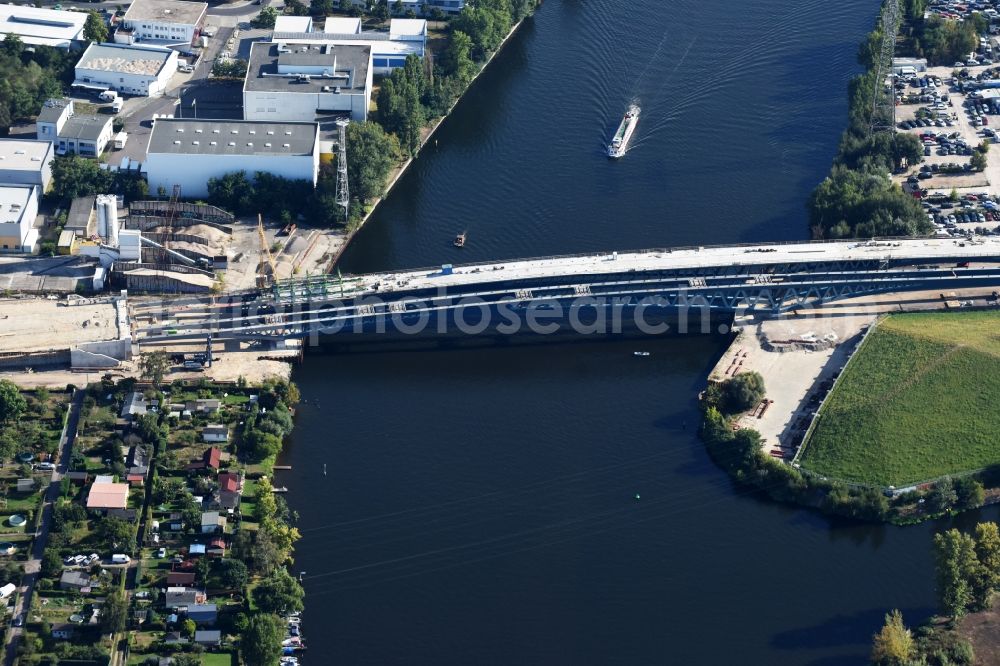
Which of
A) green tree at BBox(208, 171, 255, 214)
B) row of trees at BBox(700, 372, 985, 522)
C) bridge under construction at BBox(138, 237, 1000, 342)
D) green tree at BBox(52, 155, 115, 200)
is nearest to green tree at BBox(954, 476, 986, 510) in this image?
row of trees at BBox(700, 372, 985, 522)

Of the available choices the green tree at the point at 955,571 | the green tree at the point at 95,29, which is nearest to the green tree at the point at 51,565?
the green tree at the point at 955,571

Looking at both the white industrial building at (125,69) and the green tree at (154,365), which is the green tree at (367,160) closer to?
the white industrial building at (125,69)

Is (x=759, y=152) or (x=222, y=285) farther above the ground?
(x=759, y=152)

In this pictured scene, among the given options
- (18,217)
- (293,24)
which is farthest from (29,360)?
(293,24)

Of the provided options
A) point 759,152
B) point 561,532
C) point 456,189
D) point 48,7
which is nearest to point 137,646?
point 561,532

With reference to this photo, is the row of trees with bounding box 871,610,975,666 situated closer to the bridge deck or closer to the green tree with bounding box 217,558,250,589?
the bridge deck

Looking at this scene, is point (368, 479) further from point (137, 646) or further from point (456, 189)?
point (456, 189)
